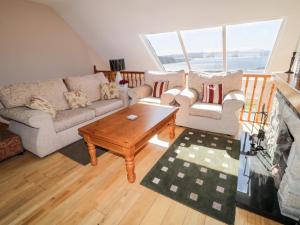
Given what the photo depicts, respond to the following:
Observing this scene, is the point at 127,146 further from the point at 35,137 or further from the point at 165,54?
the point at 165,54

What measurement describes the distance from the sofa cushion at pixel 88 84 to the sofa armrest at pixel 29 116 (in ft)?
3.09

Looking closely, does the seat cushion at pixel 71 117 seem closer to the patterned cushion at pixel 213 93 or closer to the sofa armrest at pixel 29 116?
the sofa armrest at pixel 29 116

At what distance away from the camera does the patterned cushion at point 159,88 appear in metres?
3.33

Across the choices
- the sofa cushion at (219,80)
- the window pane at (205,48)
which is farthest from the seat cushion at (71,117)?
the window pane at (205,48)

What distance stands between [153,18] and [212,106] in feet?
7.09

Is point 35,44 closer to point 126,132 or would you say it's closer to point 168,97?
point 168,97

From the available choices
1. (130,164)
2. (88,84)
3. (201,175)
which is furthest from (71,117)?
(201,175)

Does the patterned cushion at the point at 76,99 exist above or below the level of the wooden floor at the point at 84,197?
above

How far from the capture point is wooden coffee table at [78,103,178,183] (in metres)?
1.69

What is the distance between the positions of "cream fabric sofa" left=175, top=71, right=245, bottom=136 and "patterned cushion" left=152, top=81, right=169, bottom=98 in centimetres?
49

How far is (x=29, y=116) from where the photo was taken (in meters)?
2.06

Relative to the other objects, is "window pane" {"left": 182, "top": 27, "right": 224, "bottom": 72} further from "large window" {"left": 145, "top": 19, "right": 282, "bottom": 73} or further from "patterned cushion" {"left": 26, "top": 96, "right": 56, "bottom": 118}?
"patterned cushion" {"left": 26, "top": 96, "right": 56, "bottom": 118}

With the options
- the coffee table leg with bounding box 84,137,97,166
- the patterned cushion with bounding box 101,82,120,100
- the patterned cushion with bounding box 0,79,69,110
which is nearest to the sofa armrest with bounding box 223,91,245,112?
the coffee table leg with bounding box 84,137,97,166

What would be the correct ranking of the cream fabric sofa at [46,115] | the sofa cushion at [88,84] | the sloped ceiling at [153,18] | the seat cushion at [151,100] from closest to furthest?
Result: 1. the cream fabric sofa at [46,115]
2. the sloped ceiling at [153,18]
3. the sofa cushion at [88,84]
4. the seat cushion at [151,100]
